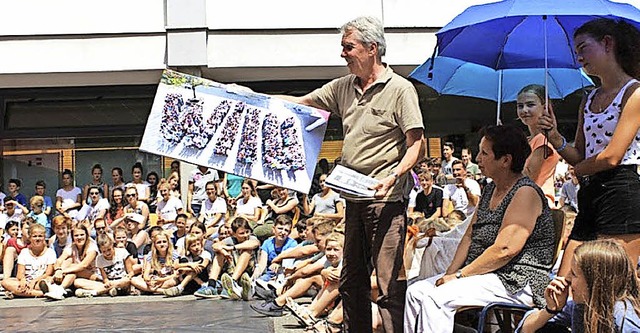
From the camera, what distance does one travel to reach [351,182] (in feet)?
15.3

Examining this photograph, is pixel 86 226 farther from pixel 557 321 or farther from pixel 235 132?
pixel 557 321

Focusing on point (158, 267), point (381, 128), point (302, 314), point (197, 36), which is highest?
point (197, 36)

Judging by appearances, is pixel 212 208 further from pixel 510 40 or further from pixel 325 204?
pixel 510 40

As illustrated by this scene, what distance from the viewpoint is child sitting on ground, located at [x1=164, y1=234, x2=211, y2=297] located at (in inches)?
402

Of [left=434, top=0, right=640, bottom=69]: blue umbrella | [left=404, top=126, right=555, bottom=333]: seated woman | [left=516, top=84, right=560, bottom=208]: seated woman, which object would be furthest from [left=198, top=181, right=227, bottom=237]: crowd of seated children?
[left=404, top=126, right=555, bottom=333]: seated woman

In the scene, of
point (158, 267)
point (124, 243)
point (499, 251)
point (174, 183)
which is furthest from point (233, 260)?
point (499, 251)

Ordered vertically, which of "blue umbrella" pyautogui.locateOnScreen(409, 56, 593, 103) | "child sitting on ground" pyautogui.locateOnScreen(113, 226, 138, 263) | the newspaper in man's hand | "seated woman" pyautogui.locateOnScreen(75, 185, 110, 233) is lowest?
"child sitting on ground" pyautogui.locateOnScreen(113, 226, 138, 263)

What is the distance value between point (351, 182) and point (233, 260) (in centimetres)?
563

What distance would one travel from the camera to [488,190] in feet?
16.9

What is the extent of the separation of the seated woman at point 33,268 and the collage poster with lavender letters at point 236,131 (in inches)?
227

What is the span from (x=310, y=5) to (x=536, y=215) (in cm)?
999

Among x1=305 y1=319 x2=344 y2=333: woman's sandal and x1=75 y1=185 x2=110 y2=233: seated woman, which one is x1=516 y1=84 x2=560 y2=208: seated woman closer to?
x1=305 y1=319 x2=344 y2=333: woman's sandal

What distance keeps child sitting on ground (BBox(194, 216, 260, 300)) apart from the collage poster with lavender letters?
4.35 metres

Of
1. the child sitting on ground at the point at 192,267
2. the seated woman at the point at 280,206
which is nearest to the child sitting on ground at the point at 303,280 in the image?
the child sitting on ground at the point at 192,267
